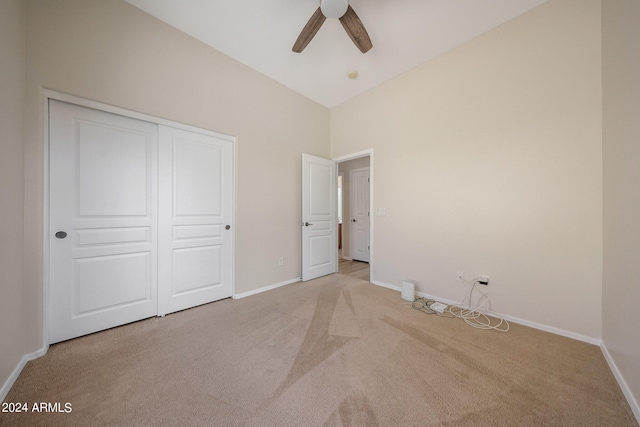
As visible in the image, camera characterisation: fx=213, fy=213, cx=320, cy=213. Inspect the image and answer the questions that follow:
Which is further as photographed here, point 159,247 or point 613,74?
point 159,247

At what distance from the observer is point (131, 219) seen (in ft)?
6.79

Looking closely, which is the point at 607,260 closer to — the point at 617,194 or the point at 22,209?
the point at 617,194

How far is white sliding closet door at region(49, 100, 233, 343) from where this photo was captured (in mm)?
1768

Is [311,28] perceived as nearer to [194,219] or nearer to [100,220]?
[194,219]

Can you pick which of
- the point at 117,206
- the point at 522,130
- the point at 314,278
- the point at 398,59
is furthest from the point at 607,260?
the point at 117,206

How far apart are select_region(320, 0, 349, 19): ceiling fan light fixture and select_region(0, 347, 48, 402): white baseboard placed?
3.30 metres

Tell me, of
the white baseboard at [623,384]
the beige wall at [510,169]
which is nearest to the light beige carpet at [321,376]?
the white baseboard at [623,384]

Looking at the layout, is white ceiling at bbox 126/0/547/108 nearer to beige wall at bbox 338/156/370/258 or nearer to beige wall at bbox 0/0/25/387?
beige wall at bbox 0/0/25/387

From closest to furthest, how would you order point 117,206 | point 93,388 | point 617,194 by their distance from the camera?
point 93,388 → point 617,194 → point 117,206

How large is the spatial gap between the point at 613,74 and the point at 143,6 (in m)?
4.00

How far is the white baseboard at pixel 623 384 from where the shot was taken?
3.72 ft

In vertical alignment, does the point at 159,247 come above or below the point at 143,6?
below

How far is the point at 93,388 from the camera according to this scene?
1.32 meters

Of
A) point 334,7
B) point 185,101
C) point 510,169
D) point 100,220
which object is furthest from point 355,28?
point 100,220
